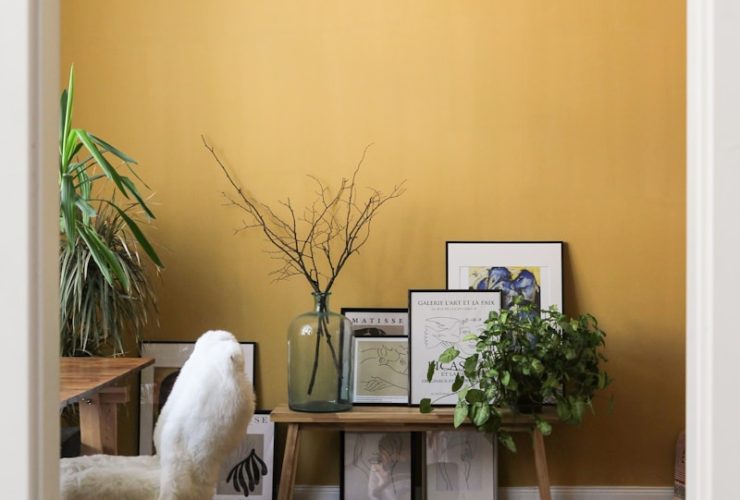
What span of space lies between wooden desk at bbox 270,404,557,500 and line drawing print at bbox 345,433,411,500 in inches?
11.3

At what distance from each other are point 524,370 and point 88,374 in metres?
1.61

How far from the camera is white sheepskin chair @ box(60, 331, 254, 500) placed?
218cm

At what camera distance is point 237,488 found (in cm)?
372

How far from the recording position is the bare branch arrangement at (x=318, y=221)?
12.4ft

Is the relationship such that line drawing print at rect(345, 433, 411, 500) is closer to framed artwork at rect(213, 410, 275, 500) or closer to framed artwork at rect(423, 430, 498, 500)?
framed artwork at rect(423, 430, 498, 500)

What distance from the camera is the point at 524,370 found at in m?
3.24

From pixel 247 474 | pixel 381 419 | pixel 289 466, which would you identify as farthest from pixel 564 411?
pixel 247 474

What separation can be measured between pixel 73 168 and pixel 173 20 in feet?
3.39

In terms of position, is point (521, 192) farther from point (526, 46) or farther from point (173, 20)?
point (173, 20)

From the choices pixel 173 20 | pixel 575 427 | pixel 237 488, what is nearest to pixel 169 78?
pixel 173 20

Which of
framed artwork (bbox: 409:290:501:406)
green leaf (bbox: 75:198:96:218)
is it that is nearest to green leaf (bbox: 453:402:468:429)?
framed artwork (bbox: 409:290:501:406)

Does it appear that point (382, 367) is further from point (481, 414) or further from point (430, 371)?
point (481, 414)

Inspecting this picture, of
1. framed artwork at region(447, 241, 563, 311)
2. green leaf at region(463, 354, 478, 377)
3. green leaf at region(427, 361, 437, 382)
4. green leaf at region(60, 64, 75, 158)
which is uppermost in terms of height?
green leaf at region(60, 64, 75, 158)

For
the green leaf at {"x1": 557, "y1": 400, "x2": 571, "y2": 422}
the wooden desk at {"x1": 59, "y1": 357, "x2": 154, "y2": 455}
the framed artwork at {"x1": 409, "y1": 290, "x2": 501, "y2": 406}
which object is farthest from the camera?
the framed artwork at {"x1": 409, "y1": 290, "x2": 501, "y2": 406}
